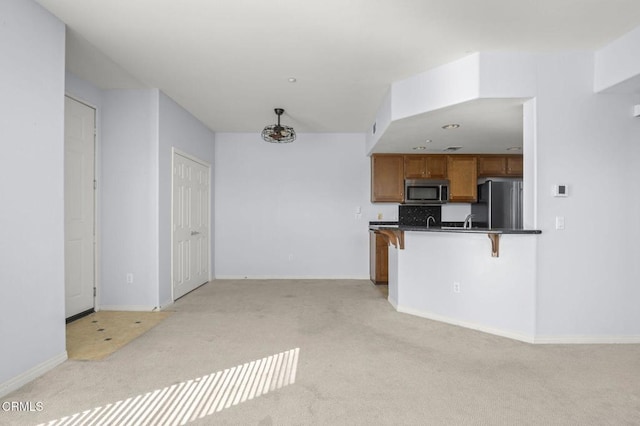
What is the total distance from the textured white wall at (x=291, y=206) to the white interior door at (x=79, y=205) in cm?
236

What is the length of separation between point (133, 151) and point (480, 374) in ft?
13.6

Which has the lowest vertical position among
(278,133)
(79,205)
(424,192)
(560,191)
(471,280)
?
(471,280)

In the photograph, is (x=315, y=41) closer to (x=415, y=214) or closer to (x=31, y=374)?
(x=31, y=374)

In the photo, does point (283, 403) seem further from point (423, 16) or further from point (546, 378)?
point (423, 16)

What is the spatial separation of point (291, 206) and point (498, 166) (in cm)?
363

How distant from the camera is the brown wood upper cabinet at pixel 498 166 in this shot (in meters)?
5.91

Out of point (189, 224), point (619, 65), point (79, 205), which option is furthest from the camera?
point (189, 224)

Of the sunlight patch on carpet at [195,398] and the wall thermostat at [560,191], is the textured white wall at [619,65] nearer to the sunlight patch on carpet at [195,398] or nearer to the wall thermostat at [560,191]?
the wall thermostat at [560,191]

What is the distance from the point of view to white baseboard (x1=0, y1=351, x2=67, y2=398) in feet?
7.04

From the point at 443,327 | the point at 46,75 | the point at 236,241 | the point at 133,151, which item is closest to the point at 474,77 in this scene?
the point at 443,327

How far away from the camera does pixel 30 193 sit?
2338 millimetres

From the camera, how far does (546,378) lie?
2371mm

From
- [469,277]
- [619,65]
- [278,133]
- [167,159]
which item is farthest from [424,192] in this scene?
[167,159]

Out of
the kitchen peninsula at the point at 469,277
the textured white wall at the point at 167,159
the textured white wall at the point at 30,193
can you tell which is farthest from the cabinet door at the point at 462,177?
the textured white wall at the point at 30,193
